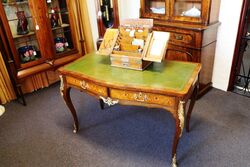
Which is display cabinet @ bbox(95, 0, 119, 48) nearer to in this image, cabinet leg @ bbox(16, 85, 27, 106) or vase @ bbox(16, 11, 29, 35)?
vase @ bbox(16, 11, 29, 35)

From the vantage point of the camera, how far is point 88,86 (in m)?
1.74

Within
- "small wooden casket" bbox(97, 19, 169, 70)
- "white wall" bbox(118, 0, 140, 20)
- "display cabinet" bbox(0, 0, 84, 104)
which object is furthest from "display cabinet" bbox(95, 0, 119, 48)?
"small wooden casket" bbox(97, 19, 169, 70)

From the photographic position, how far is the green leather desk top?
1.52m

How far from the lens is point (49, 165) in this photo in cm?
186

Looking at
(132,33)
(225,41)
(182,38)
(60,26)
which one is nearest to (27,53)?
(60,26)

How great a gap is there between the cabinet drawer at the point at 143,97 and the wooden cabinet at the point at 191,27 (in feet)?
3.69

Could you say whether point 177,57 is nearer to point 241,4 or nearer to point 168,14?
point 168,14

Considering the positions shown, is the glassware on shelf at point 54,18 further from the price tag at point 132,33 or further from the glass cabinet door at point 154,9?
the price tag at point 132,33

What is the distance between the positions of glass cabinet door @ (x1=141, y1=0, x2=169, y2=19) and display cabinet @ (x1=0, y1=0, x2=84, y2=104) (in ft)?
3.29

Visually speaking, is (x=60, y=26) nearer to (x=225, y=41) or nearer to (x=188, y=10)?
(x=188, y=10)

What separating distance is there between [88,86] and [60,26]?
162 cm

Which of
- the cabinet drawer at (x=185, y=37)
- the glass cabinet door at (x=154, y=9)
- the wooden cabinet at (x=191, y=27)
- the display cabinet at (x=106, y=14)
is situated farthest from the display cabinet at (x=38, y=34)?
the cabinet drawer at (x=185, y=37)

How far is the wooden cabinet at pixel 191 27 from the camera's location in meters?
2.29

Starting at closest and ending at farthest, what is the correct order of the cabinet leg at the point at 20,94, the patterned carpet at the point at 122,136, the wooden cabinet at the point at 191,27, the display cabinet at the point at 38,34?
the patterned carpet at the point at 122,136
the wooden cabinet at the point at 191,27
the display cabinet at the point at 38,34
the cabinet leg at the point at 20,94
